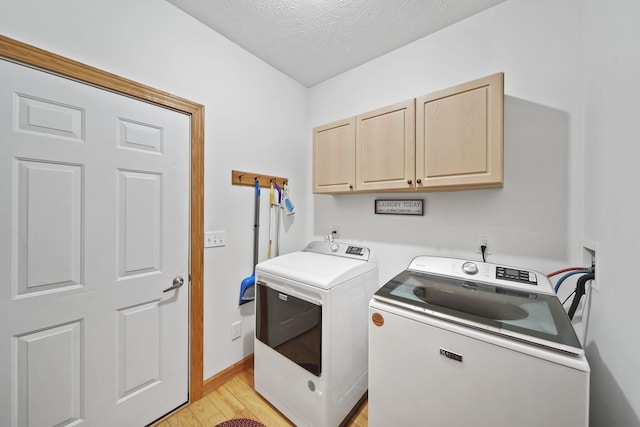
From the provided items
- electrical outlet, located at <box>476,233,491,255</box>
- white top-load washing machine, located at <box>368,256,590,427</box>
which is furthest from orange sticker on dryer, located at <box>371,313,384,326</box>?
electrical outlet, located at <box>476,233,491,255</box>

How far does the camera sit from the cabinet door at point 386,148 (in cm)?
154

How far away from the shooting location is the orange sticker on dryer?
1.17 m

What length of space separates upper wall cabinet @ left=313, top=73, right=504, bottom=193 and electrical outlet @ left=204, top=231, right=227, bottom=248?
0.90 meters

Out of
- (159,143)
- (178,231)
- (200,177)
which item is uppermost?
(159,143)

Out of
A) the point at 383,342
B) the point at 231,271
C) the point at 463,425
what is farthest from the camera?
the point at 231,271

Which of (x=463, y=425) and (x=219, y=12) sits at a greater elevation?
(x=219, y=12)

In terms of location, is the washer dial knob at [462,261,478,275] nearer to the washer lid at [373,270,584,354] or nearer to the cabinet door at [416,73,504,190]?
the washer lid at [373,270,584,354]

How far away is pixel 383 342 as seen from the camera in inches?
45.8

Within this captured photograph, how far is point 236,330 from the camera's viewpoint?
74.7 inches

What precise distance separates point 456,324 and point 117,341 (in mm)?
1784

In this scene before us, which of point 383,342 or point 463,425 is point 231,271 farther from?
point 463,425

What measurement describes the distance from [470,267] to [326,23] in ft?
6.26

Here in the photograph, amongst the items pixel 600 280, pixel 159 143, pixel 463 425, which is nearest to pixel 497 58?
pixel 600 280

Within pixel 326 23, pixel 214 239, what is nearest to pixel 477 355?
pixel 214 239
